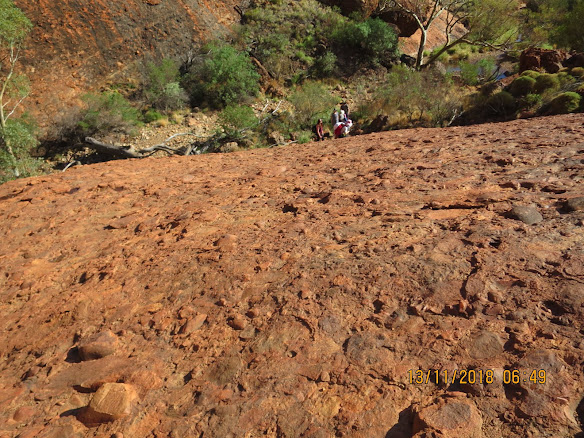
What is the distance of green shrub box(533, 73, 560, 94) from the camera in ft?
32.6

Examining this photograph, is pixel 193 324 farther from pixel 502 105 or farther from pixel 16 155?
pixel 16 155

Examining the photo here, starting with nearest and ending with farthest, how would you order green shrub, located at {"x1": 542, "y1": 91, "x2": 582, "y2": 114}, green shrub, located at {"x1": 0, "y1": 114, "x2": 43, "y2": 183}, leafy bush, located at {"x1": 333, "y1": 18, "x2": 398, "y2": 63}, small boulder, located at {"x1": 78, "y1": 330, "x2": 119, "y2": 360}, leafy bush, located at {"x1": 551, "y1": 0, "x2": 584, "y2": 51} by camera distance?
small boulder, located at {"x1": 78, "y1": 330, "x2": 119, "y2": 360} → green shrub, located at {"x1": 542, "y1": 91, "x2": 582, "y2": 114} → green shrub, located at {"x1": 0, "y1": 114, "x2": 43, "y2": 183} → leafy bush, located at {"x1": 551, "y1": 0, "x2": 584, "y2": 51} → leafy bush, located at {"x1": 333, "y1": 18, "x2": 398, "y2": 63}

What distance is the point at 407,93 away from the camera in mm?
13344

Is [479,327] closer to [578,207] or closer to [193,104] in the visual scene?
[578,207]

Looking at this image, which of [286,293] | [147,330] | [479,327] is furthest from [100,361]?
[479,327]

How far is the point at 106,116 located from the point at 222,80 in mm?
5237

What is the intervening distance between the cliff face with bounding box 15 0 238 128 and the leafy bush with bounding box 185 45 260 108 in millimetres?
2579

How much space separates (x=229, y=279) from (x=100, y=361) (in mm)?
927

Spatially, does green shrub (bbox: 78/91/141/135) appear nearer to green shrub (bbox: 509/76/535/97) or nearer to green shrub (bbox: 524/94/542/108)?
green shrub (bbox: 509/76/535/97)

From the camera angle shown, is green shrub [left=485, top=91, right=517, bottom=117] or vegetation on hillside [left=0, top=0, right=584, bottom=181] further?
vegetation on hillside [left=0, top=0, right=584, bottom=181]

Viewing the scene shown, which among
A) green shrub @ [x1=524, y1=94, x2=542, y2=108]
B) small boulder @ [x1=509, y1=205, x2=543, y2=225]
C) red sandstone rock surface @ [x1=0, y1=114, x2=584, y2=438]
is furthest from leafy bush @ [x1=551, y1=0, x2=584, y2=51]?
small boulder @ [x1=509, y1=205, x2=543, y2=225]

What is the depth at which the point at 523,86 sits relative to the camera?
1050 cm

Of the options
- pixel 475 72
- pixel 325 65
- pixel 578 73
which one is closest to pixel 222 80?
pixel 325 65

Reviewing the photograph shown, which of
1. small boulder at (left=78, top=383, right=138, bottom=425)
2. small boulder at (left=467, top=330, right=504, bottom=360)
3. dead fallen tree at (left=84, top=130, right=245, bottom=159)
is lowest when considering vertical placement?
dead fallen tree at (left=84, top=130, right=245, bottom=159)
